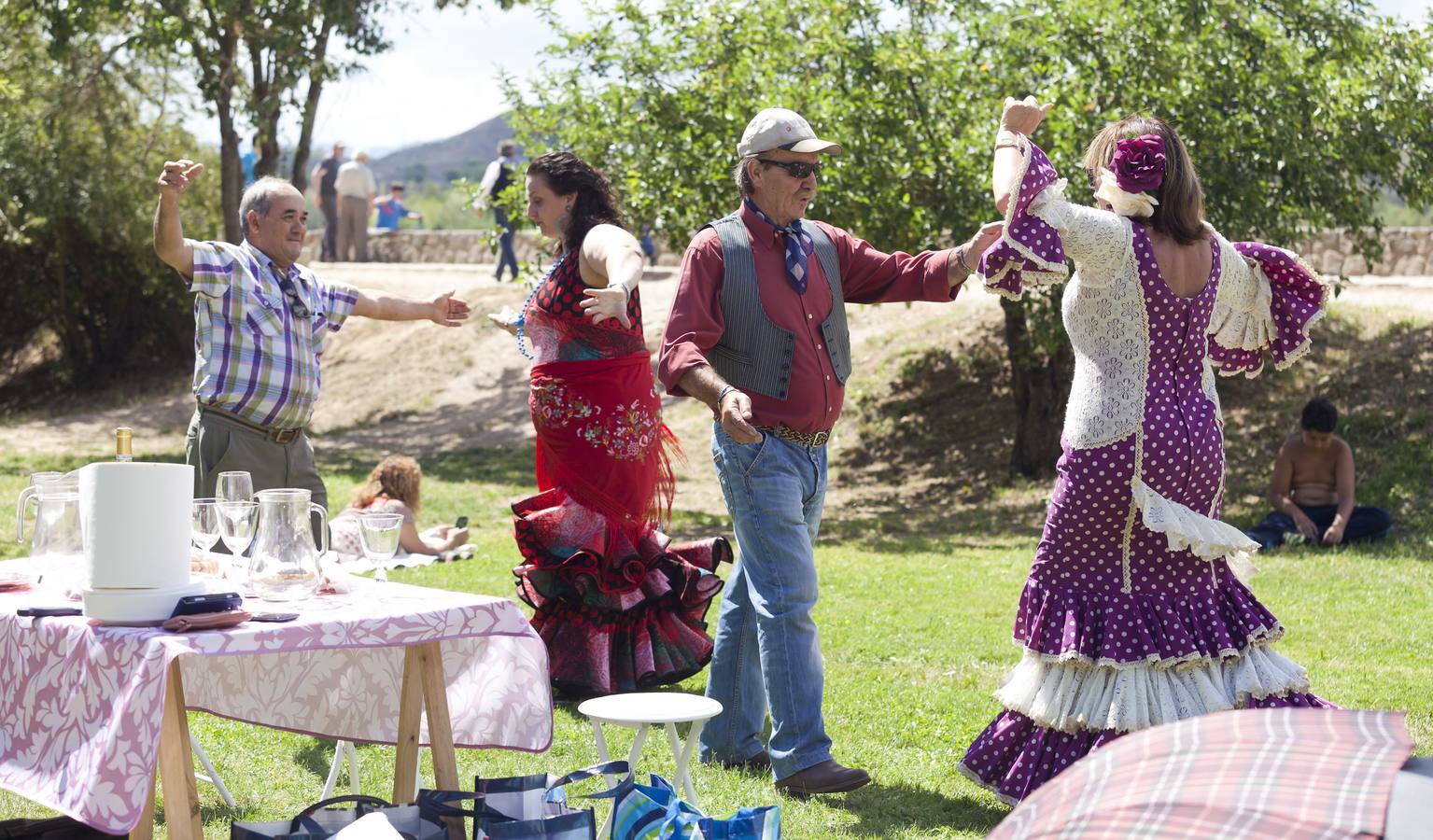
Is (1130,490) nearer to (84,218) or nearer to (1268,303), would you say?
(1268,303)

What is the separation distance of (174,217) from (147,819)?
101 inches

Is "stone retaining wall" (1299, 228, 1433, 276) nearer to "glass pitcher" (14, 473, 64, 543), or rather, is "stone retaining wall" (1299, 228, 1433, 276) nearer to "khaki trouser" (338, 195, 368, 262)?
"khaki trouser" (338, 195, 368, 262)

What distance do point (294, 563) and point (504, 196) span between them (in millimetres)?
8571

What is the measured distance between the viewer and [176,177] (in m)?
4.63

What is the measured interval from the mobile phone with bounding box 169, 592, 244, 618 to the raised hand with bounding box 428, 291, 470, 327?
8.19ft

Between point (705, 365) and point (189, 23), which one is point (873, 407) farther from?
point (705, 365)

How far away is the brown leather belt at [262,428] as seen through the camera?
525 cm


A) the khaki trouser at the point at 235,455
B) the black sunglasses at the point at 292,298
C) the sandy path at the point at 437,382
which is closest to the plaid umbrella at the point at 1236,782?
the khaki trouser at the point at 235,455

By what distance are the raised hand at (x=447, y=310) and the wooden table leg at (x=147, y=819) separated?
2.73m

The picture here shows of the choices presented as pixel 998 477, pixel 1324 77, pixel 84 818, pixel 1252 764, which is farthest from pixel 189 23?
pixel 1252 764

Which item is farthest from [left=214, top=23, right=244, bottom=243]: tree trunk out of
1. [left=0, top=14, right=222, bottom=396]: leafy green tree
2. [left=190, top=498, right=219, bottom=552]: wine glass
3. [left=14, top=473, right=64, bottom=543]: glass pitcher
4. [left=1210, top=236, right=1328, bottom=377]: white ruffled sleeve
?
[left=1210, top=236, right=1328, bottom=377]: white ruffled sleeve

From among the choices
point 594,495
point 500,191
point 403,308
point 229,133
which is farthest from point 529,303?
point 229,133

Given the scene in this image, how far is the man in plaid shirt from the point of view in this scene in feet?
17.0

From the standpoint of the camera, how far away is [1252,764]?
6.54 ft
